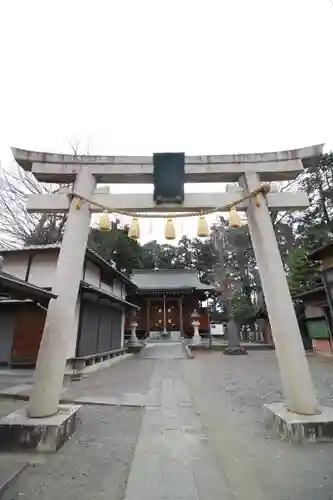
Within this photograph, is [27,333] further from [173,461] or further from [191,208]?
[173,461]

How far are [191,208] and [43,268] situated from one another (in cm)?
741

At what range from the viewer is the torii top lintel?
4980 mm

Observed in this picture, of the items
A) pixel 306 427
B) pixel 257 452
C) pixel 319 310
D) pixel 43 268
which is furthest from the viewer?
pixel 319 310

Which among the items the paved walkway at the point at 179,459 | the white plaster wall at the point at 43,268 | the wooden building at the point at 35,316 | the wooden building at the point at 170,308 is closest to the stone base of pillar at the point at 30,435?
the paved walkway at the point at 179,459

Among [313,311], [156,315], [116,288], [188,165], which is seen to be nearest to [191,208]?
[188,165]

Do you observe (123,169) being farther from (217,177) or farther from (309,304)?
(309,304)

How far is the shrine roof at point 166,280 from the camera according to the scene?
26.0m

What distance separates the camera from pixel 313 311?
15.8 m

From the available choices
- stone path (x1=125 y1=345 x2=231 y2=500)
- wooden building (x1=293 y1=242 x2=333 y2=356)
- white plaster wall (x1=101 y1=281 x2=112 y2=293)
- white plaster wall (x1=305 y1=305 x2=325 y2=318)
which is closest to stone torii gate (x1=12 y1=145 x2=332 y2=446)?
stone path (x1=125 y1=345 x2=231 y2=500)

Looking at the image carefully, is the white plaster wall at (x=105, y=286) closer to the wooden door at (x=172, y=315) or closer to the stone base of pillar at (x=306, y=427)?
the stone base of pillar at (x=306, y=427)

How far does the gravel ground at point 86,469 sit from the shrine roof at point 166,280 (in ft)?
68.5

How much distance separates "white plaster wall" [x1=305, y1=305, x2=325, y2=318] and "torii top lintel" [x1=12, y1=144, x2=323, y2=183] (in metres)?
11.8

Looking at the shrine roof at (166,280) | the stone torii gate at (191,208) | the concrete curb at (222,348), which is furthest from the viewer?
the shrine roof at (166,280)

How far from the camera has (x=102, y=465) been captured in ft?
10.5
